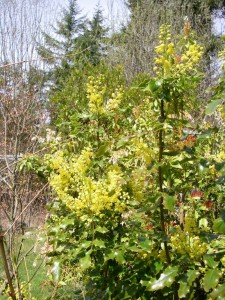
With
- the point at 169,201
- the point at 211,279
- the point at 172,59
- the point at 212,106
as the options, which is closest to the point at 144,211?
the point at 169,201

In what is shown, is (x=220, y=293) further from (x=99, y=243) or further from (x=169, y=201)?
(x=99, y=243)

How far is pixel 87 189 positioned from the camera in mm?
1823

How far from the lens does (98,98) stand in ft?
7.73


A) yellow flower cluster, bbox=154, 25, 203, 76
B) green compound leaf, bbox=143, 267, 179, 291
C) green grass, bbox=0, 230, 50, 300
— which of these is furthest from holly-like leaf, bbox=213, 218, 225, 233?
green grass, bbox=0, 230, 50, 300

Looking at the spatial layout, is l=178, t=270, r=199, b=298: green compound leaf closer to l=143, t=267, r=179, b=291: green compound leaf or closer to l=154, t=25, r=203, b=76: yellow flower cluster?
l=143, t=267, r=179, b=291: green compound leaf

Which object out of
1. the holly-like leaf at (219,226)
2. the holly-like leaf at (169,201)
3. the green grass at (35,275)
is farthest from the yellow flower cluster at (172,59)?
the green grass at (35,275)

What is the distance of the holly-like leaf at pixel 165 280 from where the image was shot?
1.62 meters

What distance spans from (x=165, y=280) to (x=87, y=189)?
0.52 metres

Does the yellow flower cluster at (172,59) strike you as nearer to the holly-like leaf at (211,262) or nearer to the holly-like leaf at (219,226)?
the holly-like leaf at (219,226)

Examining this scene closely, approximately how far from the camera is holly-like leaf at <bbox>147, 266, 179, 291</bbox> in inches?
63.7

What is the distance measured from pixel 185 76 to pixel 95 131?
2.75 ft

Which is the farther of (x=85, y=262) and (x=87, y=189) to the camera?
(x=87, y=189)

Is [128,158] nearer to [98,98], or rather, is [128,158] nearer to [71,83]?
[98,98]

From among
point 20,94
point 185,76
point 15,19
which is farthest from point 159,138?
point 15,19
